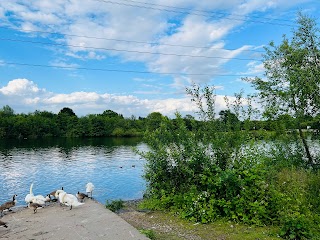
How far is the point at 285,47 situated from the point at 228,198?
10087 mm

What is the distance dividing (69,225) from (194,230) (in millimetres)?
3446

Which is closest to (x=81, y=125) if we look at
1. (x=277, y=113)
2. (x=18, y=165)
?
(x=18, y=165)

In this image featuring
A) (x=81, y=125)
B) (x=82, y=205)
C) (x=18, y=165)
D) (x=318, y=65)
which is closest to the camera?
(x=82, y=205)

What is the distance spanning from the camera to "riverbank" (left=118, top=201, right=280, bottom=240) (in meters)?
8.11

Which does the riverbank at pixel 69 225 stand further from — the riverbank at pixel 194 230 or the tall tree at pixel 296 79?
the tall tree at pixel 296 79

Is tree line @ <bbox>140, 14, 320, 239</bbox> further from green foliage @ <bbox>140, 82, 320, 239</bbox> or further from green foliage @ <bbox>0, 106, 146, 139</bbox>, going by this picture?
green foliage @ <bbox>0, 106, 146, 139</bbox>

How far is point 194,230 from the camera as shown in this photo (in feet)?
28.9

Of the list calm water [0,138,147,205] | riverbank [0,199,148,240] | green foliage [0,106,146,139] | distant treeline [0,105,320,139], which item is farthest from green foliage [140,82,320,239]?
green foliage [0,106,146,139]

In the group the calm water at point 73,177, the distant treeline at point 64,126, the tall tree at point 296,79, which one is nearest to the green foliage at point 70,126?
the distant treeline at point 64,126

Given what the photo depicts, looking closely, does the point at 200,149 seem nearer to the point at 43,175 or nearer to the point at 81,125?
the point at 43,175

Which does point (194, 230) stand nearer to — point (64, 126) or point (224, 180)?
point (224, 180)

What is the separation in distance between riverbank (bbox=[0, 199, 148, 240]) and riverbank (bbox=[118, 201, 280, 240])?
2.98 feet

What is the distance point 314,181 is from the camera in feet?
31.6

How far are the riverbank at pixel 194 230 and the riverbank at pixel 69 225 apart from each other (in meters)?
0.91
